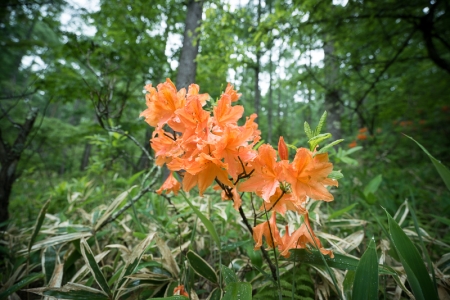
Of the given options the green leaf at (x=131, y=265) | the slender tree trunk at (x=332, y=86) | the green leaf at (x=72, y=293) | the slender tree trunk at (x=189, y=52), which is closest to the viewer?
the green leaf at (x=72, y=293)

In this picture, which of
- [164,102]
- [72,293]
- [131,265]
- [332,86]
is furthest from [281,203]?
[332,86]

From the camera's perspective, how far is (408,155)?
18.6 feet

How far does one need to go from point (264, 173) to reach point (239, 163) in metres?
0.10

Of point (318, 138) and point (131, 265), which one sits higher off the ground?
point (318, 138)

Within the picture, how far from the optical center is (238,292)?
2.22 ft

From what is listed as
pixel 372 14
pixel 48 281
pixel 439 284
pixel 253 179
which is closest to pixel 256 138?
pixel 253 179

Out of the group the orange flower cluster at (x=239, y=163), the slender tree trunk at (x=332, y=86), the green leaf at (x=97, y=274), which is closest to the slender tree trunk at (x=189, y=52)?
the slender tree trunk at (x=332, y=86)

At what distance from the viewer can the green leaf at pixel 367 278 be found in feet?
2.15

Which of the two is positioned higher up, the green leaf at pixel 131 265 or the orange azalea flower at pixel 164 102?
the orange azalea flower at pixel 164 102

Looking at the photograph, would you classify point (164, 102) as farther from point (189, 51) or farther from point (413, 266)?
point (189, 51)

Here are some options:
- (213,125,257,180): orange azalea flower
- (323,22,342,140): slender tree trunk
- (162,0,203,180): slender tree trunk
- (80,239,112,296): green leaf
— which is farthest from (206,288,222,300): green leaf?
(323,22,342,140): slender tree trunk

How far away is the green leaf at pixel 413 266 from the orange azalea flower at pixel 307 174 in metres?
0.22

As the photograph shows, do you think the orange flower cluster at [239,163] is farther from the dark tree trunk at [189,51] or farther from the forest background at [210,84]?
the dark tree trunk at [189,51]

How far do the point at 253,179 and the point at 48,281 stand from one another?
128 cm
